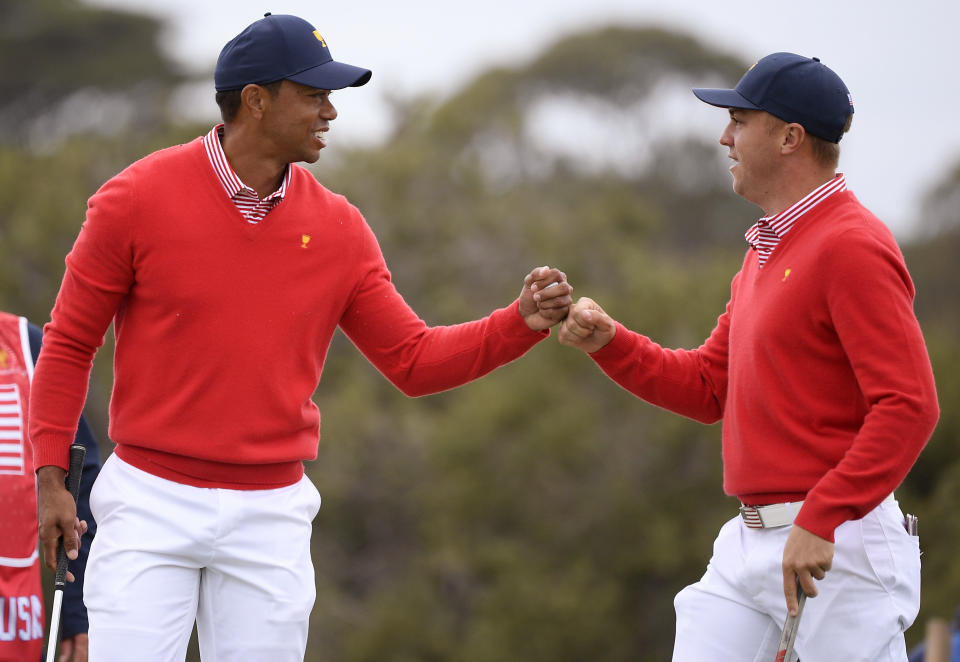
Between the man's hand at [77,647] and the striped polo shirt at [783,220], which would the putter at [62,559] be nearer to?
the man's hand at [77,647]

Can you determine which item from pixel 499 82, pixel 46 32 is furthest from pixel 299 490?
pixel 499 82

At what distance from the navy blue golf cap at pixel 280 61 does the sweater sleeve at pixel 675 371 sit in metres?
1.08

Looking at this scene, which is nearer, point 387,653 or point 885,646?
point 885,646

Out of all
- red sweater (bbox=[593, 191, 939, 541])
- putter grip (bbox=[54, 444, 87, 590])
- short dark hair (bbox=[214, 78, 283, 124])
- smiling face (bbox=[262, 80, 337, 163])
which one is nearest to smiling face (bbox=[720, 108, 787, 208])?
red sweater (bbox=[593, 191, 939, 541])

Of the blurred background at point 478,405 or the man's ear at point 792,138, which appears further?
the blurred background at point 478,405

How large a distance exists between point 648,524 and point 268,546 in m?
14.3

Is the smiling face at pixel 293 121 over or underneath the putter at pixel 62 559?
over

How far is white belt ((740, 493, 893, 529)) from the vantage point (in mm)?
3342

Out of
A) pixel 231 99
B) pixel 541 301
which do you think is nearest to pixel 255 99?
pixel 231 99

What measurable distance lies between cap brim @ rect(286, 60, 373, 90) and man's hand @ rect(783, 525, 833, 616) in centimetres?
154

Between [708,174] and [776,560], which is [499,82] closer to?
[708,174]

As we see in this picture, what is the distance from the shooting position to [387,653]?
52.6 ft

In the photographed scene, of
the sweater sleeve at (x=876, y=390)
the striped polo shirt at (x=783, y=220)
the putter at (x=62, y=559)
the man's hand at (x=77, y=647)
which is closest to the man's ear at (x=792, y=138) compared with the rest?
the striped polo shirt at (x=783, y=220)

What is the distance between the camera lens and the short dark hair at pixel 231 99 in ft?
11.4
